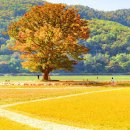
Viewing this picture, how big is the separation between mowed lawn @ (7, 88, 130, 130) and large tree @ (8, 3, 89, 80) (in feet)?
102

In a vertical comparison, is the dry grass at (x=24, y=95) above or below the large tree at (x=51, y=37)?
below

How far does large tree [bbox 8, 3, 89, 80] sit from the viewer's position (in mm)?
75875

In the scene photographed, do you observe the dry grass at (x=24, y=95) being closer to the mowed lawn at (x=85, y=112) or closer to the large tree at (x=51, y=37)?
the mowed lawn at (x=85, y=112)

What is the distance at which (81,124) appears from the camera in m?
28.2

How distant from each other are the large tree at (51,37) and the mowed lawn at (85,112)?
31.0 meters

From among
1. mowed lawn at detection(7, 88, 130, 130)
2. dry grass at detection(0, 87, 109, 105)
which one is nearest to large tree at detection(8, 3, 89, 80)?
dry grass at detection(0, 87, 109, 105)

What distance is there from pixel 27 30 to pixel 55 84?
11366 millimetres

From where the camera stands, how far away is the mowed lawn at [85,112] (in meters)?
28.7

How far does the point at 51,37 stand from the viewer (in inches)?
3014

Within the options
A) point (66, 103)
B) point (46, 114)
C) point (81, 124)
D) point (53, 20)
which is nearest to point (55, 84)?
point (53, 20)

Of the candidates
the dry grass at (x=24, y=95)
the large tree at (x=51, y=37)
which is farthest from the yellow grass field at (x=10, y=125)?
the large tree at (x=51, y=37)

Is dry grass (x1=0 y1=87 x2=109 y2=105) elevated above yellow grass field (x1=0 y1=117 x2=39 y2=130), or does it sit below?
below

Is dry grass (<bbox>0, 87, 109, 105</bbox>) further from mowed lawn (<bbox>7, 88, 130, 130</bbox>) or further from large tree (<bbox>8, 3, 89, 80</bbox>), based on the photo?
large tree (<bbox>8, 3, 89, 80</bbox>)

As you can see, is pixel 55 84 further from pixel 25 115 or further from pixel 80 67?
pixel 80 67
